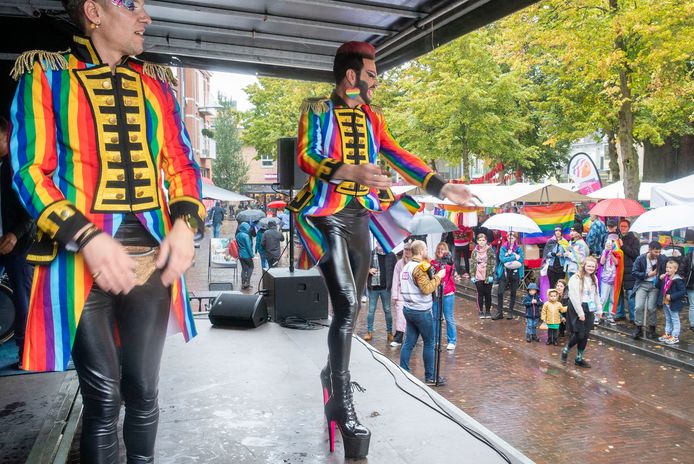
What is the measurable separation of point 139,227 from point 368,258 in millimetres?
1589

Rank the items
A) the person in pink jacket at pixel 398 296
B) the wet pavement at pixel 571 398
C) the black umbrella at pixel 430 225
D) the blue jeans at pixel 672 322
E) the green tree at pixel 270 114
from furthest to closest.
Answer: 1. the green tree at pixel 270 114
2. the black umbrella at pixel 430 225
3. the blue jeans at pixel 672 322
4. the person in pink jacket at pixel 398 296
5. the wet pavement at pixel 571 398

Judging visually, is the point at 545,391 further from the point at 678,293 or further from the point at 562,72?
the point at 562,72

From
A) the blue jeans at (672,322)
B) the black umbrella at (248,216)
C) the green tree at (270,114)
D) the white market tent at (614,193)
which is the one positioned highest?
the green tree at (270,114)

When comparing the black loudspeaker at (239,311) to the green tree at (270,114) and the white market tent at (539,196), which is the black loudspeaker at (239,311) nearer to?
the white market tent at (539,196)

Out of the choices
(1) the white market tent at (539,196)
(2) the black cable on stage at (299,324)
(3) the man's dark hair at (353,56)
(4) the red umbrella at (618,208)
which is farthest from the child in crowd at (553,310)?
(3) the man's dark hair at (353,56)

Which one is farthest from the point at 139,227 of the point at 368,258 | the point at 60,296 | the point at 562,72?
the point at 562,72

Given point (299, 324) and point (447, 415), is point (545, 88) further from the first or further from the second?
point (447, 415)

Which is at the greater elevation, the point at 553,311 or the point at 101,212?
the point at 101,212

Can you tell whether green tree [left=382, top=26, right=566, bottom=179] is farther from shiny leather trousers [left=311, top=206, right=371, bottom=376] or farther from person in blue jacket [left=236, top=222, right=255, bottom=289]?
shiny leather trousers [left=311, top=206, right=371, bottom=376]

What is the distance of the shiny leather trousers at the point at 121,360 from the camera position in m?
2.17

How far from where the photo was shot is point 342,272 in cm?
344

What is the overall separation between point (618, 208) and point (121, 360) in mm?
14184

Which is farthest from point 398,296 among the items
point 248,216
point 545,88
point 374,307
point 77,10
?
point 545,88

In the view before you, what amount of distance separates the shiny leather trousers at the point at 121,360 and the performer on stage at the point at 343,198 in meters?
1.29
